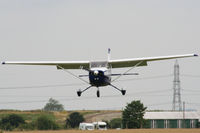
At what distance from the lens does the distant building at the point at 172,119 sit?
12062cm

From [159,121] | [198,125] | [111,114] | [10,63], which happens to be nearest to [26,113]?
[111,114]

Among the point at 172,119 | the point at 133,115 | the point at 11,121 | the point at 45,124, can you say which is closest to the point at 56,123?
the point at 45,124

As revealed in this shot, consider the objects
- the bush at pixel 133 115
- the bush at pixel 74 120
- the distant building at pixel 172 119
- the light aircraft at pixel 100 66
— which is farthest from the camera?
the distant building at pixel 172 119

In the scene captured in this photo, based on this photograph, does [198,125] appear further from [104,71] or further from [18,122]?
[104,71]

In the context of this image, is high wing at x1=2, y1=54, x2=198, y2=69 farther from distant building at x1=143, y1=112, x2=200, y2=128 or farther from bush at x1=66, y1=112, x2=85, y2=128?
distant building at x1=143, y1=112, x2=200, y2=128

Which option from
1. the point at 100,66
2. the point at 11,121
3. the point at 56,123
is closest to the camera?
the point at 100,66

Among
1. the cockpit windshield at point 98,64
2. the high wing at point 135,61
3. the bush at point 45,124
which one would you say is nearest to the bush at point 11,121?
the bush at point 45,124

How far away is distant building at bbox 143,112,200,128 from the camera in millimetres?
120625

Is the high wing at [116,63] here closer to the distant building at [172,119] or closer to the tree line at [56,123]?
the tree line at [56,123]

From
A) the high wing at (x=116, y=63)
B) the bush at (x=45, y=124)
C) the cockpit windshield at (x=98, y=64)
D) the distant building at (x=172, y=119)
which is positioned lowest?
the bush at (x=45, y=124)

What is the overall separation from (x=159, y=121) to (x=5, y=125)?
112ft

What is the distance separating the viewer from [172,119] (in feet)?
401

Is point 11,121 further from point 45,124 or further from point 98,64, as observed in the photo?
point 98,64

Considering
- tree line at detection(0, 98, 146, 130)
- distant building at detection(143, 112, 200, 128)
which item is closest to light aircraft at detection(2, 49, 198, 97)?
tree line at detection(0, 98, 146, 130)
